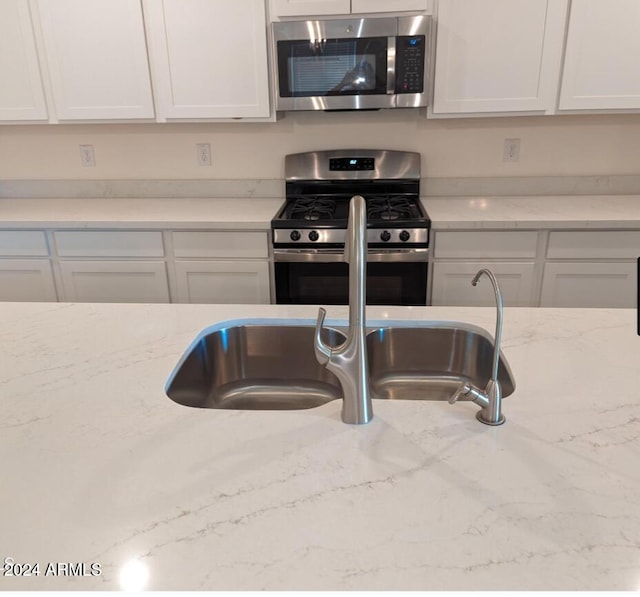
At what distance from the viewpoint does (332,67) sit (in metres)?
2.61

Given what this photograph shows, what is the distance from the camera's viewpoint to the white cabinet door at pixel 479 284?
2625 millimetres

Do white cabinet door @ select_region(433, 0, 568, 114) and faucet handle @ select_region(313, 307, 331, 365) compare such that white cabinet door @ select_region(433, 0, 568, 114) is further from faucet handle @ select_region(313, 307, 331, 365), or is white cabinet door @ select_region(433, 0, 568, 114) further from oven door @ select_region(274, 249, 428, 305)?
faucet handle @ select_region(313, 307, 331, 365)

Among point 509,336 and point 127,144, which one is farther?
point 127,144

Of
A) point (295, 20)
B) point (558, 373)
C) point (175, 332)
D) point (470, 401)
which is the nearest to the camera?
point (470, 401)

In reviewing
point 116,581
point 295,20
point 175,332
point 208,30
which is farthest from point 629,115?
point 116,581

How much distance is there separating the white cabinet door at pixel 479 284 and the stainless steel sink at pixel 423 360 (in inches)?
48.7

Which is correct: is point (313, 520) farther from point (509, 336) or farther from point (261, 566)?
point (509, 336)

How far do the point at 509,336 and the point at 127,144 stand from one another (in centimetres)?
261

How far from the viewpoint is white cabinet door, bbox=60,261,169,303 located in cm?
278

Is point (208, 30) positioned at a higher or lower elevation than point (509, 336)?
higher

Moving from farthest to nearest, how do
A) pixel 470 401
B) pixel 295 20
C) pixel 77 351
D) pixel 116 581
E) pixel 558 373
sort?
pixel 295 20
pixel 77 351
pixel 558 373
pixel 470 401
pixel 116 581

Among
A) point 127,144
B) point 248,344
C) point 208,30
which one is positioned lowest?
point 248,344

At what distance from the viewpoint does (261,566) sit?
0.72 metres

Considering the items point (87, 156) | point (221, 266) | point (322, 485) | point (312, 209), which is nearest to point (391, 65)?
point (312, 209)
